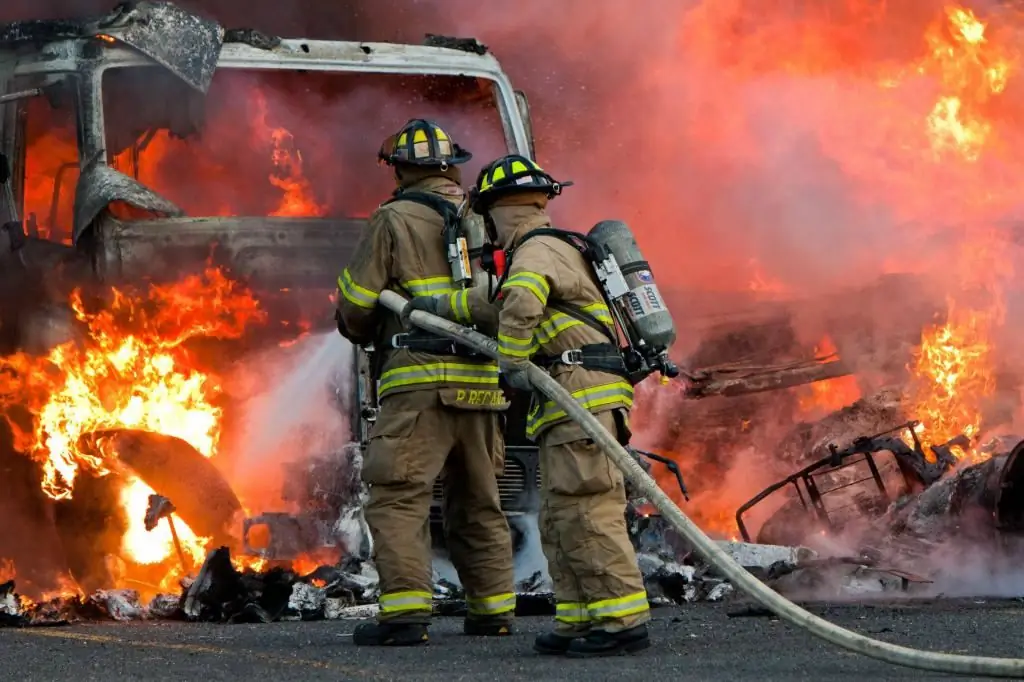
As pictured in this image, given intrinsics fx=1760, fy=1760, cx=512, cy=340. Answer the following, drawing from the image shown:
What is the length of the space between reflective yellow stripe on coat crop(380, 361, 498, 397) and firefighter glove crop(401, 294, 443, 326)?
0.65 ft

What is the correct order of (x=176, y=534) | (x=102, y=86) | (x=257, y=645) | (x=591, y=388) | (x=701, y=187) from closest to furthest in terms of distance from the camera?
1. (x=591, y=388)
2. (x=257, y=645)
3. (x=176, y=534)
4. (x=102, y=86)
5. (x=701, y=187)

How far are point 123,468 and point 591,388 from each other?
2.93 metres

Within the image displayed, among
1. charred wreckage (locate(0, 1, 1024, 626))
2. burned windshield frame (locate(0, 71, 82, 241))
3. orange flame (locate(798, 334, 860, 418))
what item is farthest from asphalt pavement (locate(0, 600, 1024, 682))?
orange flame (locate(798, 334, 860, 418))

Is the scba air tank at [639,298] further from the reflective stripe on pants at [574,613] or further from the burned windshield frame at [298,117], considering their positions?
→ the burned windshield frame at [298,117]

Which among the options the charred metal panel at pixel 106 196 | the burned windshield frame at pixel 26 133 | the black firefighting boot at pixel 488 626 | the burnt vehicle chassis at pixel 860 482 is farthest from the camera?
the burnt vehicle chassis at pixel 860 482

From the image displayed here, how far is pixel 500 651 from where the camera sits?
5.99m

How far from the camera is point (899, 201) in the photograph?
11930 mm

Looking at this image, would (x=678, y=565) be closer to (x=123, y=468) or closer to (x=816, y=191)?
(x=123, y=468)

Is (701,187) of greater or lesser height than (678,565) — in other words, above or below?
above

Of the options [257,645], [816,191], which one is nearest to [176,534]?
[257,645]

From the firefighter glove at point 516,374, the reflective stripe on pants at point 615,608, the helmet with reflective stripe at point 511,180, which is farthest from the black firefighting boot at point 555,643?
the helmet with reflective stripe at point 511,180

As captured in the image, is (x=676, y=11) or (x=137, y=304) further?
(x=676, y=11)

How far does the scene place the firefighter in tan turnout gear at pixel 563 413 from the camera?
5.67 m

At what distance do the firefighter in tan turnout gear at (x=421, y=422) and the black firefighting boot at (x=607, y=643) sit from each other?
784 millimetres
